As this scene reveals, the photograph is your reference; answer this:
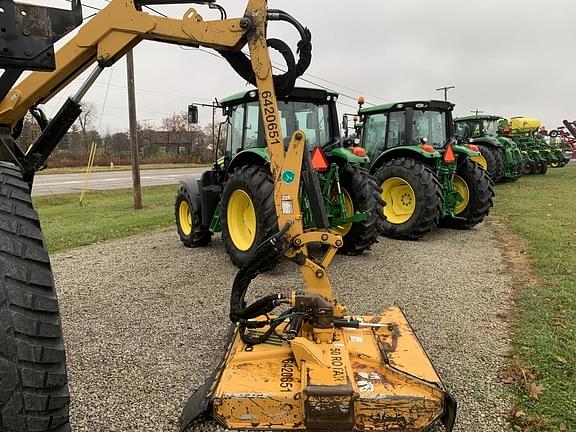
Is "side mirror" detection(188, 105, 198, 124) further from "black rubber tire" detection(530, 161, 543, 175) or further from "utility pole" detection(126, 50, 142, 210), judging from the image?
"black rubber tire" detection(530, 161, 543, 175)

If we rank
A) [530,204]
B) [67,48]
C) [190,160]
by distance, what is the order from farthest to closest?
[190,160] → [530,204] → [67,48]

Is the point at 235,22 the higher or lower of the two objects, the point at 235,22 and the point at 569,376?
the higher

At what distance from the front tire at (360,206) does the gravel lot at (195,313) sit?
235 mm

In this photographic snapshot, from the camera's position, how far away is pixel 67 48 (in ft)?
9.77

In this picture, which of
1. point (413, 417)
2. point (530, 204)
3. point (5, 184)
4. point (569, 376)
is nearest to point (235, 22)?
point (5, 184)

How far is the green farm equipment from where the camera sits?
19.9m

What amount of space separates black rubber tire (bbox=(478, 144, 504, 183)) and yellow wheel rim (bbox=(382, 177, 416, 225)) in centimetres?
817

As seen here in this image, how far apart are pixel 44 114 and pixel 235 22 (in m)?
1.41

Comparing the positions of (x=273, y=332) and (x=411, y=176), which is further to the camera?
(x=411, y=176)

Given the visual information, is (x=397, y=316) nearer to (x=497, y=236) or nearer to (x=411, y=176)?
(x=411, y=176)

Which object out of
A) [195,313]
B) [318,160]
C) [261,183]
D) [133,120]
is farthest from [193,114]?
[133,120]

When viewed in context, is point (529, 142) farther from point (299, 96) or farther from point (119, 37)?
point (119, 37)

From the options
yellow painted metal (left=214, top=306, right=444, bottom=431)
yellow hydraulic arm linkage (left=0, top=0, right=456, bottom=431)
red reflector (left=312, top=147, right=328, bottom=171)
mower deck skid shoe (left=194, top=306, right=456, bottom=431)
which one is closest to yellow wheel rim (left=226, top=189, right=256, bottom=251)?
red reflector (left=312, top=147, right=328, bottom=171)

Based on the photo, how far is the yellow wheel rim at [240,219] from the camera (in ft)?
20.5
